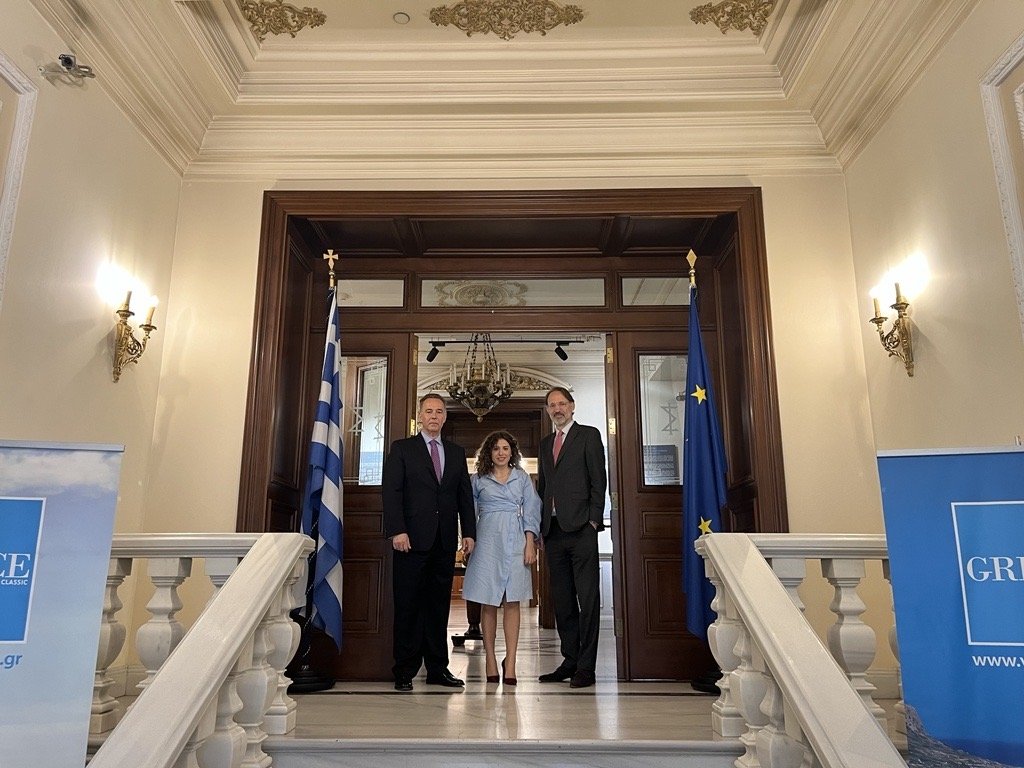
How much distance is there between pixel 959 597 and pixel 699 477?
2790mm

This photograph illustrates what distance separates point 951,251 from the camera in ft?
12.1

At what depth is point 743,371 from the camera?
486 cm

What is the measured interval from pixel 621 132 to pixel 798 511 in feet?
8.08

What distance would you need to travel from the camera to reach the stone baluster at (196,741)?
2160 millimetres

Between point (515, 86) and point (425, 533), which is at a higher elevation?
point (515, 86)

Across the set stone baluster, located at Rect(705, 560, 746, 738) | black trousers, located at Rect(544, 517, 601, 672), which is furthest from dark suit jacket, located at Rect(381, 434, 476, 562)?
stone baluster, located at Rect(705, 560, 746, 738)

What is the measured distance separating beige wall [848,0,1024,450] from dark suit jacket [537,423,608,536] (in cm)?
155

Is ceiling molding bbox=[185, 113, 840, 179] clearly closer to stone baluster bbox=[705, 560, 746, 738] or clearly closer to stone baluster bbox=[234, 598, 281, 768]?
stone baluster bbox=[705, 560, 746, 738]

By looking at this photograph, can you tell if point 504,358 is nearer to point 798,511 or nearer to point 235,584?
point 798,511

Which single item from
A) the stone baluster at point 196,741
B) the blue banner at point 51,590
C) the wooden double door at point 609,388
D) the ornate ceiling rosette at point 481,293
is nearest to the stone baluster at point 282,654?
the stone baluster at point 196,741

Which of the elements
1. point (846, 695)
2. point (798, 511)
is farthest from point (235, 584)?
point (798, 511)

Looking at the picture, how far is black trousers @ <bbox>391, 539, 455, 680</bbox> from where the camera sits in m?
4.39

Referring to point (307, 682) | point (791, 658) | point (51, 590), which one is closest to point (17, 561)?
point (51, 590)

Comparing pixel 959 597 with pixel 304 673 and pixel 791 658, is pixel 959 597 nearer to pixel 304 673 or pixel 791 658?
pixel 791 658
